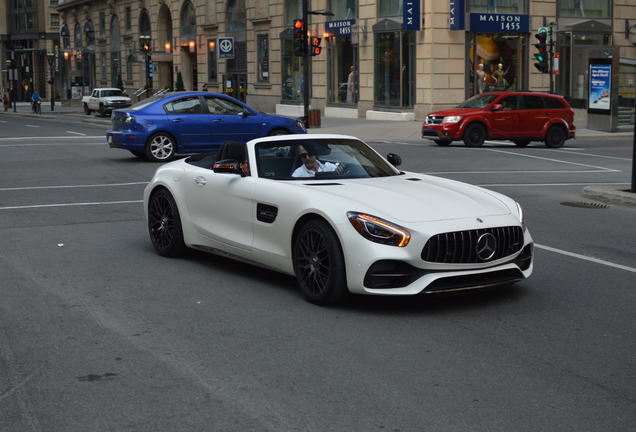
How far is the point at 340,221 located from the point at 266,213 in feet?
3.41

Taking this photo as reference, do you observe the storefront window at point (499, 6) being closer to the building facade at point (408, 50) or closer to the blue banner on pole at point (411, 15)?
the building facade at point (408, 50)

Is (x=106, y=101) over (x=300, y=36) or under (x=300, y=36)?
under

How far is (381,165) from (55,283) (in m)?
3.09

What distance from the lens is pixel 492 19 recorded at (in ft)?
132

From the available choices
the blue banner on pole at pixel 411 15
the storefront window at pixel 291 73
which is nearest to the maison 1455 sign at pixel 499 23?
the blue banner on pole at pixel 411 15

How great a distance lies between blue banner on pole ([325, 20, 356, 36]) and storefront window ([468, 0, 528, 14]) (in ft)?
18.8

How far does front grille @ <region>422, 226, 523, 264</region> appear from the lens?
23.7 feet

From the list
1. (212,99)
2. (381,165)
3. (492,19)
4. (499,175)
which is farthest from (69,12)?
(381,165)

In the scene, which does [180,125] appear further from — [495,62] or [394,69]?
[495,62]

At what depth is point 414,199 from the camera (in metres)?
7.76

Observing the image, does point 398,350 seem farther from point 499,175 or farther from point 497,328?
point 499,175

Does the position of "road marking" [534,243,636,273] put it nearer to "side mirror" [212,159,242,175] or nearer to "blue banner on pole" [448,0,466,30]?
"side mirror" [212,159,242,175]

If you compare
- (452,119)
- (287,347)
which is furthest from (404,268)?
(452,119)

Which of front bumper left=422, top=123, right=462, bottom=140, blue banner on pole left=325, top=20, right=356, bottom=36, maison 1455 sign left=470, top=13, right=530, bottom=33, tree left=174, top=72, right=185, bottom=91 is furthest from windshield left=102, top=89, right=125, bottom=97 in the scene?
front bumper left=422, top=123, right=462, bottom=140
